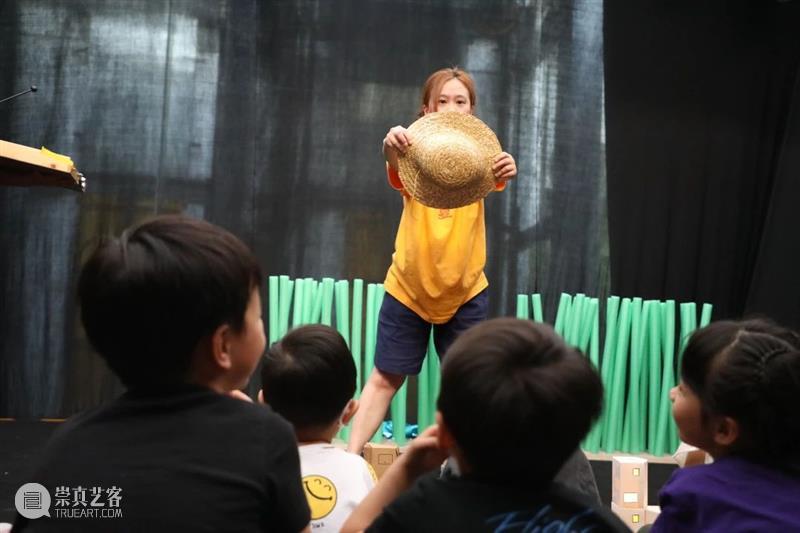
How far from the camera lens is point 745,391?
4.46 feet

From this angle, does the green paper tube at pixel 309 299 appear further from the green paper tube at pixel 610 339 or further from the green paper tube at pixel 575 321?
the green paper tube at pixel 610 339

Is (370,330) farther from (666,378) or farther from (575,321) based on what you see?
(666,378)

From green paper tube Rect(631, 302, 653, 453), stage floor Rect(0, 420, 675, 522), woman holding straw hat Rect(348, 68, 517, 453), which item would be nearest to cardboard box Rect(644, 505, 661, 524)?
stage floor Rect(0, 420, 675, 522)

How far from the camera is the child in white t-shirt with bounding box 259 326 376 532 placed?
1.55 metres

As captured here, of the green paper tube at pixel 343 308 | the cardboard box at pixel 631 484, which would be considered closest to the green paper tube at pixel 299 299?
the green paper tube at pixel 343 308

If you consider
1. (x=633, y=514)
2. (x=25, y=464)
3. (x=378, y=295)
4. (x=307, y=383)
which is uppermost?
(x=378, y=295)

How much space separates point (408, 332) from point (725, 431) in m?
1.79

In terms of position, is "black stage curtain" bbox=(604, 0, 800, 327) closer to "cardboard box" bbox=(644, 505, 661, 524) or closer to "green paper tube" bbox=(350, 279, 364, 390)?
"green paper tube" bbox=(350, 279, 364, 390)

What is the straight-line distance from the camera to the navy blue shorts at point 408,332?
10.2ft

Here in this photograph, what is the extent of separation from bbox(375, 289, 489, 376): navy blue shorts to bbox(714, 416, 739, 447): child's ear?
170 centimetres

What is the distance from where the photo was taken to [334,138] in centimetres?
421

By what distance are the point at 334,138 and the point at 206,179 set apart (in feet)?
2.00

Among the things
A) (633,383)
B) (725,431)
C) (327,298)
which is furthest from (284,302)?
(725,431)

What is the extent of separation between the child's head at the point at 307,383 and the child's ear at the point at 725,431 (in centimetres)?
62
